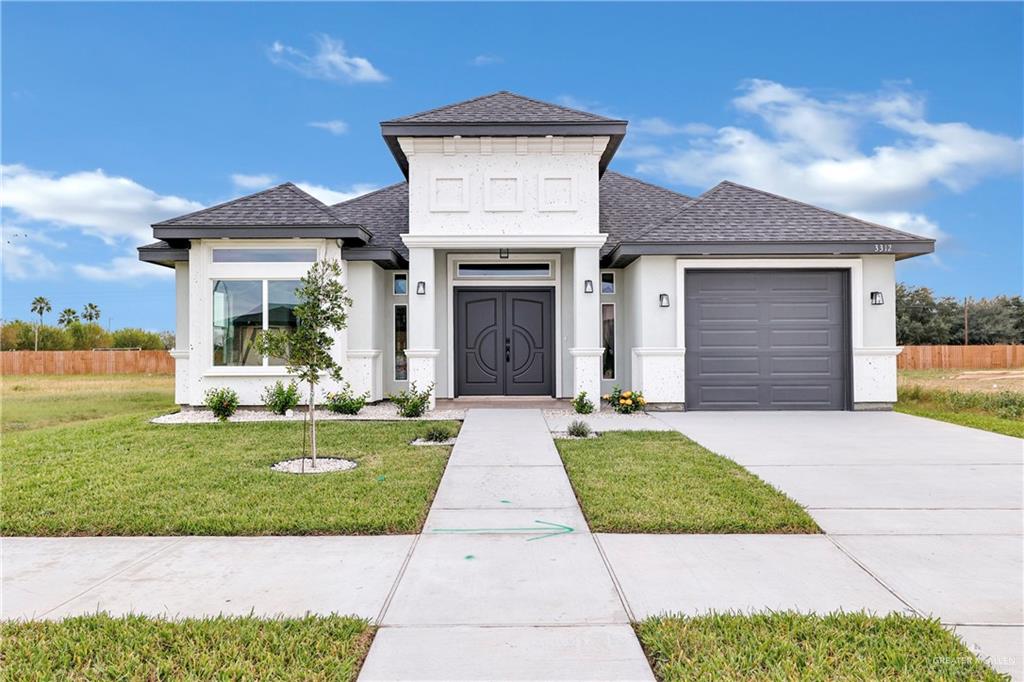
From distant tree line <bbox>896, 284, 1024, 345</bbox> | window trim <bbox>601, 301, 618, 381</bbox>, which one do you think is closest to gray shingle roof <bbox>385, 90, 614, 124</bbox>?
window trim <bbox>601, 301, 618, 381</bbox>

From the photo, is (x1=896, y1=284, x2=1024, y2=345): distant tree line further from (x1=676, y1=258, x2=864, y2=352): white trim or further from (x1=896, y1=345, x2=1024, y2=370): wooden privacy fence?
(x1=676, y1=258, x2=864, y2=352): white trim

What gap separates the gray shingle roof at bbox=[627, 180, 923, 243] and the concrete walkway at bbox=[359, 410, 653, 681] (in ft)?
23.2

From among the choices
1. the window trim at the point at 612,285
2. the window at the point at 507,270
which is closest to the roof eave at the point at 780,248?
the window trim at the point at 612,285

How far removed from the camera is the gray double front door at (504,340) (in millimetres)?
12648

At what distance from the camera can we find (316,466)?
6215 mm

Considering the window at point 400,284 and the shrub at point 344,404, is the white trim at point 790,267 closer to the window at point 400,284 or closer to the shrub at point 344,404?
the window at point 400,284

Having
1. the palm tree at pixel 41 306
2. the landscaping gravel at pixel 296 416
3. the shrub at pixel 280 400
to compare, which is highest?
the palm tree at pixel 41 306

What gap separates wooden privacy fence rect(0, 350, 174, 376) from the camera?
28484mm

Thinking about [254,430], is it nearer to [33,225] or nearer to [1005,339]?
[33,225]

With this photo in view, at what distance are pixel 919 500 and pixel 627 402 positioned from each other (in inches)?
231

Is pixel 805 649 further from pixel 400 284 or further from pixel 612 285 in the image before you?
pixel 400 284

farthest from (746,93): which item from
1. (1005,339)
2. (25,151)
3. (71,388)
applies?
(1005,339)

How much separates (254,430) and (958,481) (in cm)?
867

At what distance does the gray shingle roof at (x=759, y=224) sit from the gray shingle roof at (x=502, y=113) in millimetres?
2430
